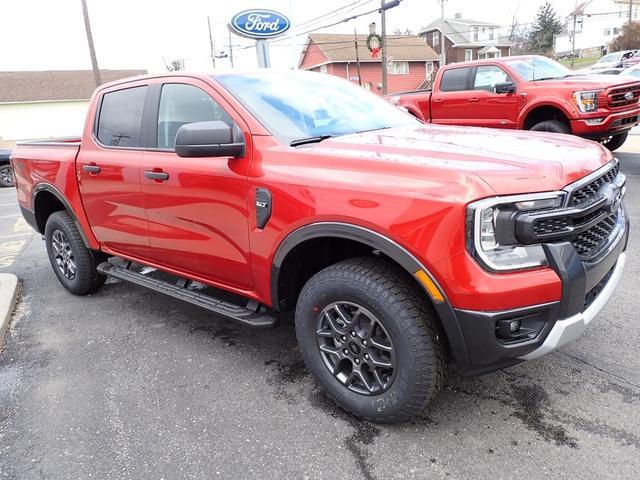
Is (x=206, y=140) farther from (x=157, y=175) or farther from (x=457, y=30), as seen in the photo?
(x=457, y=30)

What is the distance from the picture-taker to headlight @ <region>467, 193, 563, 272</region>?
204 cm

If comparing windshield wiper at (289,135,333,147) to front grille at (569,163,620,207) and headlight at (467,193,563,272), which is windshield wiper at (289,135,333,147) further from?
front grille at (569,163,620,207)

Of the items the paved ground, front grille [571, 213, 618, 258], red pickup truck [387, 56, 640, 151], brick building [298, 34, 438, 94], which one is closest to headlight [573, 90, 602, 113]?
red pickup truck [387, 56, 640, 151]

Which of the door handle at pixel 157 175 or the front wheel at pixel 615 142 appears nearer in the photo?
the door handle at pixel 157 175

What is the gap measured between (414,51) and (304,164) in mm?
46690

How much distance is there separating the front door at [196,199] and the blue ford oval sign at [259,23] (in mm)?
11170

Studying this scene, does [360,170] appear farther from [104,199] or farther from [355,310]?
[104,199]

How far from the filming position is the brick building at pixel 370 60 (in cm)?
4234

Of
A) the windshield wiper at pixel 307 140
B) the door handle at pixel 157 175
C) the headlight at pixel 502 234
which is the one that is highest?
the windshield wiper at pixel 307 140

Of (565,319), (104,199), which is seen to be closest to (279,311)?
(565,319)

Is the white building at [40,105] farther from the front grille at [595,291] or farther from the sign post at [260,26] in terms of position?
the front grille at [595,291]

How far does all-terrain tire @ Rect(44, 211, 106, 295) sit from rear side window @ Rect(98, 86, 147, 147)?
38.9 inches

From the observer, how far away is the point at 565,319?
2.16 metres

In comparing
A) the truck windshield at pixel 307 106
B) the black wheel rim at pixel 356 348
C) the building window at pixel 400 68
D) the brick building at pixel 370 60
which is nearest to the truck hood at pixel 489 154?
the truck windshield at pixel 307 106
